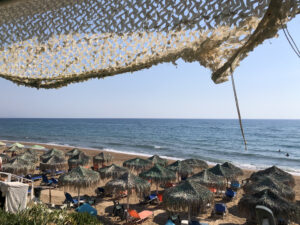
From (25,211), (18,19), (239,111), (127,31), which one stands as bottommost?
(25,211)

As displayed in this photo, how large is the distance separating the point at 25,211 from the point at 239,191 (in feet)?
38.2

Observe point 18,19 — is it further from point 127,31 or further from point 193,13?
point 193,13

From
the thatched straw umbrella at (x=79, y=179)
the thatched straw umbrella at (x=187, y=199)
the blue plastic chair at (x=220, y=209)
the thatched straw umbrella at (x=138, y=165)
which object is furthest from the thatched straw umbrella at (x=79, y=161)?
the blue plastic chair at (x=220, y=209)

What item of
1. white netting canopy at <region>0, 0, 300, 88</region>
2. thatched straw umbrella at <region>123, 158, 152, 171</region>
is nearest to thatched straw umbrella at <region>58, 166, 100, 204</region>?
thatched straw umbrella at <region>123, 158, 152, 171</region>

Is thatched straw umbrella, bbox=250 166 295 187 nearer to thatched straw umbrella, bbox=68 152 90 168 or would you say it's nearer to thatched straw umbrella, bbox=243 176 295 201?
thatched straw umbrella, bbox=243 176 295 201

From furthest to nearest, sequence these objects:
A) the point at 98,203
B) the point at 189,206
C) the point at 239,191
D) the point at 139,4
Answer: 1. the point at 239,191
2. the point at 98,203
3. the point at 189,206
4. the point at 139,4

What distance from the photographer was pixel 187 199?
8039 mm

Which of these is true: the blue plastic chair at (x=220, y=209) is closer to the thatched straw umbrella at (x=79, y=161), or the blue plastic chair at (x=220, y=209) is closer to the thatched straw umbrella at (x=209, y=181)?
the thatched straw umbrella at (x=209, y=181)

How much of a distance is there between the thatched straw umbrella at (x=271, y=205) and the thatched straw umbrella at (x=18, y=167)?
10.7 meters

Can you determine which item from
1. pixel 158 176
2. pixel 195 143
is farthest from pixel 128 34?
pixel 195 143

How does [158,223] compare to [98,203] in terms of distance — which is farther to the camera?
[98,203]

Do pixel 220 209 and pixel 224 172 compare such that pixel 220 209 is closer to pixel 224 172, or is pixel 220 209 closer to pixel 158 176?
pixel 158 176

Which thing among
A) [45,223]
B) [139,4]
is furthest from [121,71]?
[45,223]

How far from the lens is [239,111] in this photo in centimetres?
76
